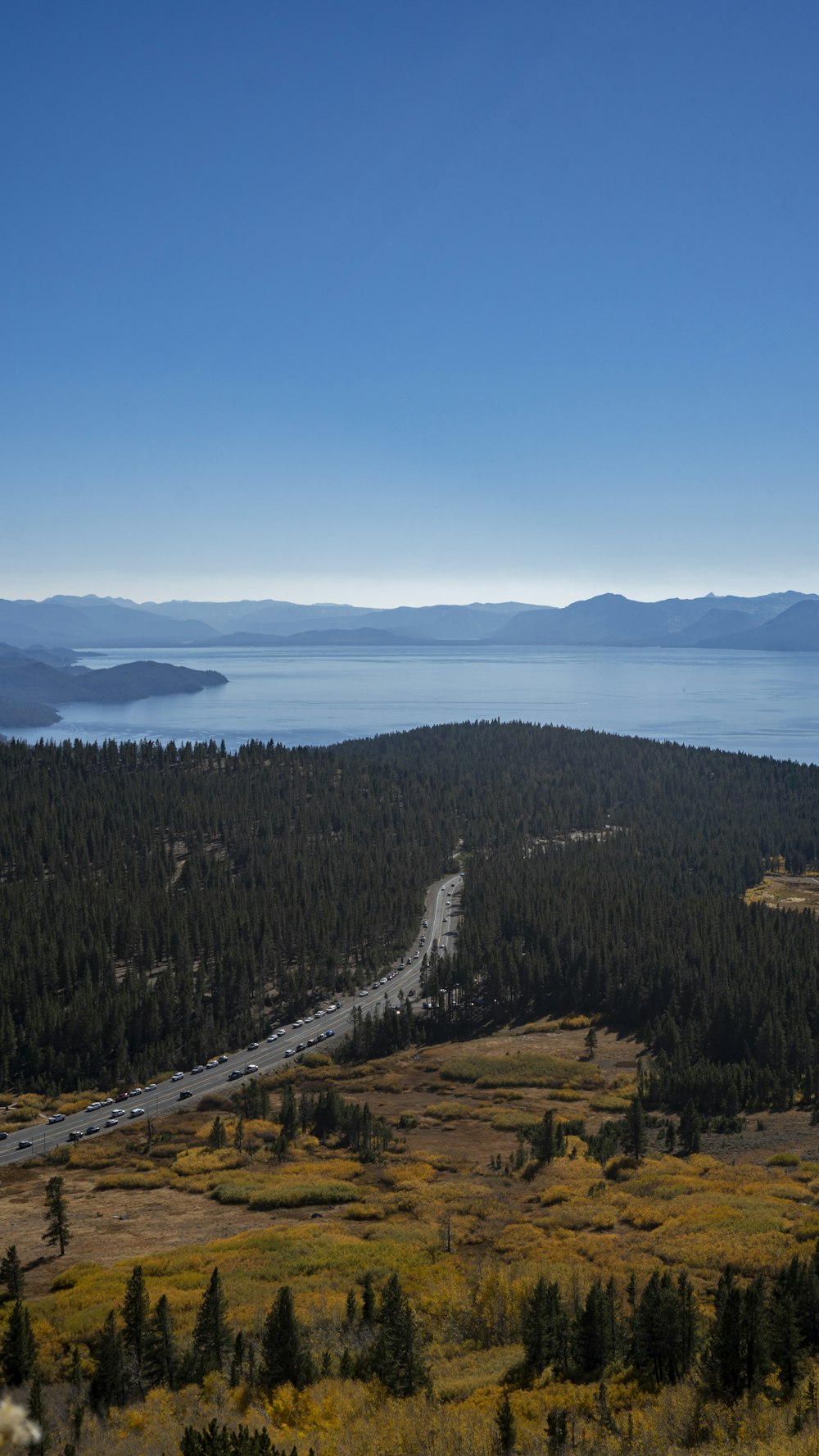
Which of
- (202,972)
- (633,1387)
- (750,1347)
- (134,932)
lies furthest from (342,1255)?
(134,932)

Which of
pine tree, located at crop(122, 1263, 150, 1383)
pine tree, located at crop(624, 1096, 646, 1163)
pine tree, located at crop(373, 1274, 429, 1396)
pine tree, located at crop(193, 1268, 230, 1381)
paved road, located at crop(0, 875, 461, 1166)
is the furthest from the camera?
paved road, located at crop(0, 875, 461, 1166)

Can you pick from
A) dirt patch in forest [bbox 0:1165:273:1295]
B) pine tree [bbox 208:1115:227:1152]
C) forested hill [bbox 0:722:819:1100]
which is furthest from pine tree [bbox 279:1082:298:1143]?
forested hill [bbox 0:722:819:1100]

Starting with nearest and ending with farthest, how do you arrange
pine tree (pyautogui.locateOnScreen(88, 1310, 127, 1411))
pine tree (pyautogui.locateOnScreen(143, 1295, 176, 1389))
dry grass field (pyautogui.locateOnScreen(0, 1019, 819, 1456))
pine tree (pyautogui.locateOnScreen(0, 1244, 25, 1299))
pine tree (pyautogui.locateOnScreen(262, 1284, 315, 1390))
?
dry grass field (pyautogui.locateOnScreen(0, 1019, 819, 1456)) < pine tree (pyautogui.locateOnScreen(262, 1284, 315, 1390)) < pine tree (pyautogui.locateOnScreen(88, 1310, 127, 1411)) < pine tree (pyautogui.locateOnScreen(143, 1295, 176, 1389)) < pine tree (pyautogui.locateOnScreen(0, 1244, 25, 1299))

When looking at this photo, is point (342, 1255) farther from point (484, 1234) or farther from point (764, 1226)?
point (764, 1226)

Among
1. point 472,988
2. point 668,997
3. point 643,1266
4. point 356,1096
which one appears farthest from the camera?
point 472,988

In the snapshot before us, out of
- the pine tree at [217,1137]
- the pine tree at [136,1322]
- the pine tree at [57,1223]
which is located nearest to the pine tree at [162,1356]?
the pine tree at [136,1322]

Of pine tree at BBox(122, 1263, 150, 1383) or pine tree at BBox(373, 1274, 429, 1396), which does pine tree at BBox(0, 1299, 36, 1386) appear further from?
pine tree at BBox(373, 1274, 429, 1396)

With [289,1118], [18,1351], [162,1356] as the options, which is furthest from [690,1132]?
[18,1351]
